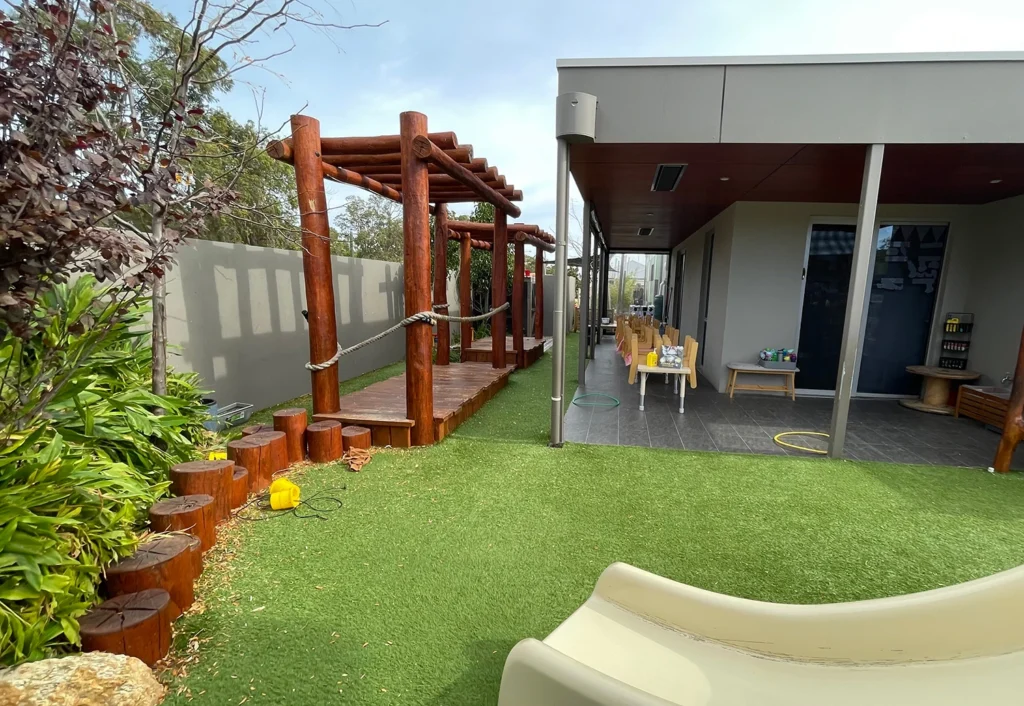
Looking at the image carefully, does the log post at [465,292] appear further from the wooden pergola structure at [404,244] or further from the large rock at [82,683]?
the large rock at [82,683]

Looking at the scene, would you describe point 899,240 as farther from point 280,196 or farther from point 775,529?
point 280,196

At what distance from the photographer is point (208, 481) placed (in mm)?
2492

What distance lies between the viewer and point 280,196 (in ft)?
44.1

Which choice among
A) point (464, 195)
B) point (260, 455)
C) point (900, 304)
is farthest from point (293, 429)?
point (900, 304)

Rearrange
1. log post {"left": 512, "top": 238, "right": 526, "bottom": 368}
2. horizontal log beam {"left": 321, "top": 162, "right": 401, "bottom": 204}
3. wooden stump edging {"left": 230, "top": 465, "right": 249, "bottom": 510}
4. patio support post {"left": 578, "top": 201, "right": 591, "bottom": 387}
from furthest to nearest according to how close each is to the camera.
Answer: log post {"left": 512, "top": 238, "right": 526, "bottom": 368} < patio support post {"left": 578, "top": 201, "right": 591, "bottom": 387} < horizontal log beam {"left": 321, "top": 162, "right": 401, "bottom": 204} < wooden stump edging {"left": 230, "top": 465, "right": 249, "bottom": 510}

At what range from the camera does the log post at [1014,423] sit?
3285 millimetres

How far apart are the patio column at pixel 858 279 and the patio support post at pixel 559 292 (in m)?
2.11

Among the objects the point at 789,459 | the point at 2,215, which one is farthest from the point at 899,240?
the point at 2,215

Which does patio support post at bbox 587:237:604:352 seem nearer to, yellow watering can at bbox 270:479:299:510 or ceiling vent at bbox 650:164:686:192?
ceiling vent at bbox 650:164:686:192

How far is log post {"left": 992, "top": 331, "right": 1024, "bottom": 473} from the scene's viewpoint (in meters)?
3.29

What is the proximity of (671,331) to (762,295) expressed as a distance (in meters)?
1.47

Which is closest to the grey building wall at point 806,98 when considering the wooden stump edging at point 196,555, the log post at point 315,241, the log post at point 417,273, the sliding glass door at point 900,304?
the log post at point 417,273

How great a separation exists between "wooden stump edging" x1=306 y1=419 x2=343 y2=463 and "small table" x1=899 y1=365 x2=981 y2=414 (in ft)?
20.6

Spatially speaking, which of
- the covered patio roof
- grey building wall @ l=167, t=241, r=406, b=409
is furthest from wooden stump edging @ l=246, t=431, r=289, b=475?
the covered patio roof
